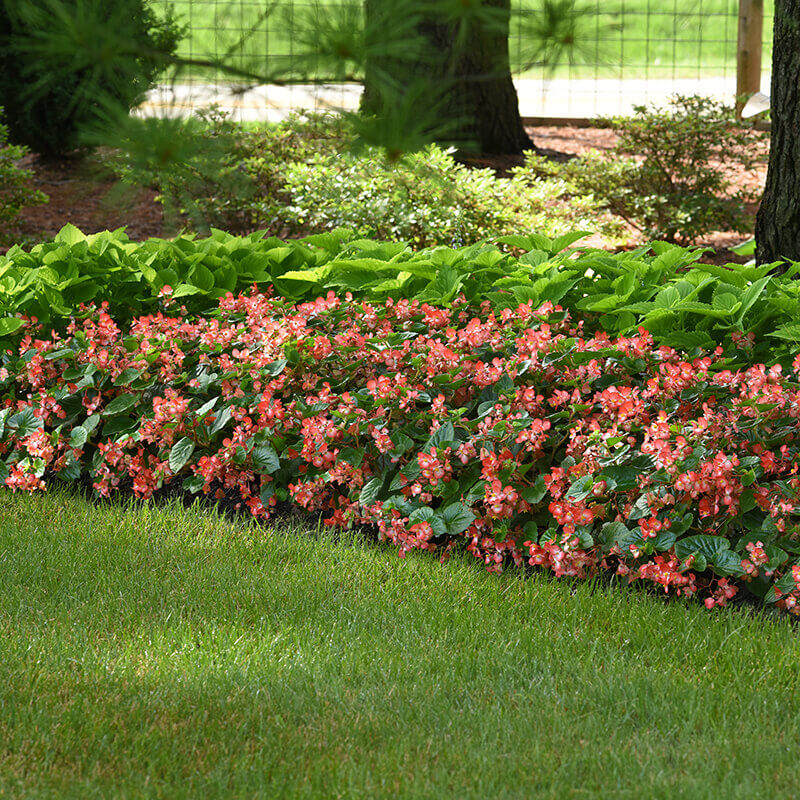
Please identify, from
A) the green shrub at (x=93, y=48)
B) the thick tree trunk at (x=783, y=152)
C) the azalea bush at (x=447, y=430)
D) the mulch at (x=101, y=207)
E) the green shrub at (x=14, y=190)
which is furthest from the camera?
the mulch at (x=101, y=207)

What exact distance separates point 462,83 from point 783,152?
522 cm

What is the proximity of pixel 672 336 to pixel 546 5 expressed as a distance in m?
1.59

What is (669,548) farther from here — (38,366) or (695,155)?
(695,155)

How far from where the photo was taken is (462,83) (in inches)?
379

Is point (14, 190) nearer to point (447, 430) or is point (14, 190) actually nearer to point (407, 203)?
point (407, 203)

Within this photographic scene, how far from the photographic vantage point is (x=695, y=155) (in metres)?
7.73

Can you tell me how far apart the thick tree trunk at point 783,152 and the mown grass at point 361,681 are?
2494 mm

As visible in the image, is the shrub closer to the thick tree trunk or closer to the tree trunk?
the tree trunk

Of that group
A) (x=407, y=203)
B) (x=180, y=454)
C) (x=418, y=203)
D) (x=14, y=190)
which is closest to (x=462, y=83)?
(x=418, y=203)

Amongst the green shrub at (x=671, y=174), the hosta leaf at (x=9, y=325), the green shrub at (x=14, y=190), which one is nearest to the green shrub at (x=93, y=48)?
the hosta leaf at (x=9, y=325)

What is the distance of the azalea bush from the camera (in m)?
3.22

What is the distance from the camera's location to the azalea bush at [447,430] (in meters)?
3.22

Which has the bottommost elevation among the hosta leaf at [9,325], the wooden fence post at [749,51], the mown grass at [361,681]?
the mown grass at [361,681]

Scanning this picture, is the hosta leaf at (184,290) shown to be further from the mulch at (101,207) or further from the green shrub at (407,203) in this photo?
the mulch at (101,207)
